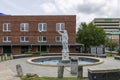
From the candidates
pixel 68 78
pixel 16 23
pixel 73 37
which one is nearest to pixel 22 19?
pixel 16 23

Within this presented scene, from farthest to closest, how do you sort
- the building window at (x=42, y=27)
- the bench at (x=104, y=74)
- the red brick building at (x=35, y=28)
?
the building window at (x=42, y=27) < the red brick building at (x=35, y=28) < the bench at (x=104, y=74)

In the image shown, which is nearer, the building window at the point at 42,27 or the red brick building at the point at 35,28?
the red brick building at the point at 35,28

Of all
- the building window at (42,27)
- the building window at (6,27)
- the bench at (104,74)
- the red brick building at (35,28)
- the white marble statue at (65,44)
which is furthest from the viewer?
the building window at (6,27)

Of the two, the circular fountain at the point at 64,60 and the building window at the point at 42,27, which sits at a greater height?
the building window at the point at 42,27

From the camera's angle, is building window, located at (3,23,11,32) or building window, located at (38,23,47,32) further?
building window, located at (3,23,11,32)

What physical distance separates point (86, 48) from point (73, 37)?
9903mm

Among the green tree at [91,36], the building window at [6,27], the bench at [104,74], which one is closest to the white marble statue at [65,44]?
the bench at [104,74]

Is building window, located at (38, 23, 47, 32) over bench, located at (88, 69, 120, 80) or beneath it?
over

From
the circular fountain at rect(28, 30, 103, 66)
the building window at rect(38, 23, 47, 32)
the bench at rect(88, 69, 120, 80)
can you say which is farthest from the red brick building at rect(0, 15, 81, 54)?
the bench at rect(88, 69, 120, 80)

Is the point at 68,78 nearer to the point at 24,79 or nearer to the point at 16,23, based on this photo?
the point at 24,79

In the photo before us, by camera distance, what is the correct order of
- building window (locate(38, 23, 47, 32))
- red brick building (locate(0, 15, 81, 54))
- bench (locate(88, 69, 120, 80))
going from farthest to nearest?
building window (locate(38, 23, 47, 32)), red brick building (locate(0, 15, 81, 54)), bench (locate(88, 69, 120, 80))

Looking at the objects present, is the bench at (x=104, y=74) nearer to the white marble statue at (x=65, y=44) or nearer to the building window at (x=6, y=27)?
the white marble statue at (x=65, y=44)

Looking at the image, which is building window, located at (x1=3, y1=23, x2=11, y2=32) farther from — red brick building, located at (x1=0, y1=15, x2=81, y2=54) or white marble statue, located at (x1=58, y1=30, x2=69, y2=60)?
white marble statue, located at (x1=58, y1=30, x2=69, y2=60)

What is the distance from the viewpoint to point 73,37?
160 feet
